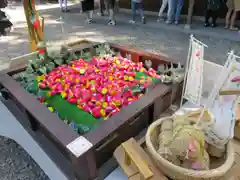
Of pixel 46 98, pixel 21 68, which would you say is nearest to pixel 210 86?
pixel 46 98

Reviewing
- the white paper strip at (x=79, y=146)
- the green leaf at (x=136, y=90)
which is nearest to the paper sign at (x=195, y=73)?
the green leaf at (x=136, y=90)

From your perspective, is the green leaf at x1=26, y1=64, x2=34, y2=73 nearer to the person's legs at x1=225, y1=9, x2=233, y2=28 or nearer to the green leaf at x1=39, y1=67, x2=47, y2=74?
the green leaf at x1=39, y1=67, x2=47, y2=74

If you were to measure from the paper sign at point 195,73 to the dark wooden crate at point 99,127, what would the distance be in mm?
287

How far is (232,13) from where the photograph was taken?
5.16m

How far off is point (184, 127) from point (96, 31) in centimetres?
509

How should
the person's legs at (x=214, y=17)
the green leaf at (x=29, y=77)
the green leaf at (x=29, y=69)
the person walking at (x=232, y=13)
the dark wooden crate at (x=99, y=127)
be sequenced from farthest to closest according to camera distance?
the person's legs at (x=214, y=17), the person walking at (x=232, y=13), the green leaf at (x=29, y=69), the green leaf at (x=29, y=77), the dark wooden crate at (x=99, y=127)

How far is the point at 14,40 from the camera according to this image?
511 cm

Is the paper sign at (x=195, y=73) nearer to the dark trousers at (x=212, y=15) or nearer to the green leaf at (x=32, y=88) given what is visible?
the green leaf at (x=32, y=88)

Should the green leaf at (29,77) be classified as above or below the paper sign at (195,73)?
below

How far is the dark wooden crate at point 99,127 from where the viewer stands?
127cm

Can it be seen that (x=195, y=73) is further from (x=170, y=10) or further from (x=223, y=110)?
(x=170, y=10)

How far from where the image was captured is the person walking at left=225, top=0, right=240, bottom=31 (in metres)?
4.79

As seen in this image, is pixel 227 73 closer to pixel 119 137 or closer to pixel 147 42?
pixel 119 137

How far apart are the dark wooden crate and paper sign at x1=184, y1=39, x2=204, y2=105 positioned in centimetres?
29
